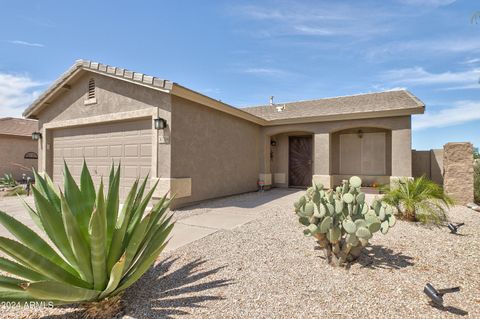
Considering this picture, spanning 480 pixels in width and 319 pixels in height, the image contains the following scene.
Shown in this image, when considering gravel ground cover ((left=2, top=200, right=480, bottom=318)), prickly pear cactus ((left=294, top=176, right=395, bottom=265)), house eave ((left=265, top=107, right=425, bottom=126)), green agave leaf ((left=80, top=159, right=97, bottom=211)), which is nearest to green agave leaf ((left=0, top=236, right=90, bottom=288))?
gravel ground cover ((left=2, top=200, right=480, bottom=318))

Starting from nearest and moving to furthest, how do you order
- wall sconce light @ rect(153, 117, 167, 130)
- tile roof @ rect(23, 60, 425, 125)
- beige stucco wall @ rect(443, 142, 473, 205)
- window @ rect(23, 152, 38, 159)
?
wall sconce light @ rect(153, 117, 167, 130) < tile roof @ rect(23, 60, 425, 125) < beige stucco wall @ rect(443, 142, 473, 205) < window @ rect(23, 152, 38, 159)

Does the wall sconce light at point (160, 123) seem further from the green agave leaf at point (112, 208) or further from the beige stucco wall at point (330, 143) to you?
the beige stucco wall at point (330, 143)

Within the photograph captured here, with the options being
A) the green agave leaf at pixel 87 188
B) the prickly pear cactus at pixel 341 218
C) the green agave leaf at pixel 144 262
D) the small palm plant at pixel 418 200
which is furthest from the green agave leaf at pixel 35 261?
the small palm plant at pixel 418 200

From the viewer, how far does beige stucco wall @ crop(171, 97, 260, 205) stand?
757 centimetres

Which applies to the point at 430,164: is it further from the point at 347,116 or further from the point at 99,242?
the point at 99,242

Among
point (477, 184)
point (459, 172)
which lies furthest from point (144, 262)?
point (477, 184)

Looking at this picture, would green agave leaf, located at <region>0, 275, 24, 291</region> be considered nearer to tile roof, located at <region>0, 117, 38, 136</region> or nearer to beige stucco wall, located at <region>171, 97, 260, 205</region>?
beige stucco wall, located at <region>171, 97, 260, 205</region>

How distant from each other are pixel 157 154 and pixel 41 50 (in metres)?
5.62

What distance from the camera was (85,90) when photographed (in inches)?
359

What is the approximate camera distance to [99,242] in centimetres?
214

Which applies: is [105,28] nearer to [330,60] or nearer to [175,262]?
[175,262]

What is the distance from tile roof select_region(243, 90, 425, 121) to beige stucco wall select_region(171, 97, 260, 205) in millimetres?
2735

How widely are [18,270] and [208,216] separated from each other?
15.6ft

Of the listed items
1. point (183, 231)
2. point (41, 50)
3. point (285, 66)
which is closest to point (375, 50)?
point (285, 66)
